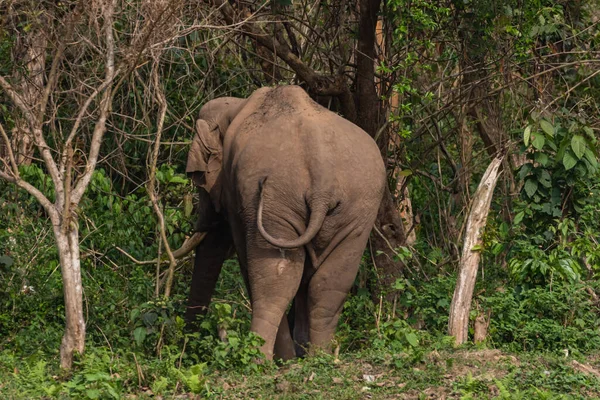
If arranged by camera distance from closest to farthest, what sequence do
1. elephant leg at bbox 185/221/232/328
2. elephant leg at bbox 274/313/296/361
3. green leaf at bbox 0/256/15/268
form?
elephant leg at bbox 274/313/296/361 < elephant leg at bbox 185/221/232/328 < green leaf at bbox 0/256/15/268

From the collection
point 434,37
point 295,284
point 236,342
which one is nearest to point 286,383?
point 236,342

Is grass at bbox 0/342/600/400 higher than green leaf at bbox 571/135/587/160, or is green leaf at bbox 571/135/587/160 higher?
green leaf at bbox 571/135/587/160

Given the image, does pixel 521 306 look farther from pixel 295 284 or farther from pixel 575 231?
pixel 295 284

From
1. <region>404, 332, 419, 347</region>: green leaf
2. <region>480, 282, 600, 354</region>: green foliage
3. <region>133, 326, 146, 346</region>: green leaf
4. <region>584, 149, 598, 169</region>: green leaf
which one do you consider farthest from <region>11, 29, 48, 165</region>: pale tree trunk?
<region>584, 149, 598, 169</region>: green leaf

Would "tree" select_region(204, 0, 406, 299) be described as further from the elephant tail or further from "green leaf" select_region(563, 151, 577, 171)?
the elephant tail

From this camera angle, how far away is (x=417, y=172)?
11031mm

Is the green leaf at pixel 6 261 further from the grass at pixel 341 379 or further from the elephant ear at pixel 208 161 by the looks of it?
the grass at pixel 341 379

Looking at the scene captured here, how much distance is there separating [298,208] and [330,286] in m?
0.65

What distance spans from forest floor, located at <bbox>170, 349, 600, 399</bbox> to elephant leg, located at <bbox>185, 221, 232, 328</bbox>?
2.23m

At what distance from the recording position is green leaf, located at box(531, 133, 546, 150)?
905 cm

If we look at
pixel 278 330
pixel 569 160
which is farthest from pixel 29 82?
pixel 569 160

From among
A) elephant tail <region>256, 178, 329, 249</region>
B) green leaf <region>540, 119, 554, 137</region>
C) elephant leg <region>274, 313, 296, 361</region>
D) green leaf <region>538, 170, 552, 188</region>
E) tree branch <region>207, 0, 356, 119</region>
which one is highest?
tree branch <region>207, 0, 356, 119</region>

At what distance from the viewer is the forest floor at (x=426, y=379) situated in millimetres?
6500

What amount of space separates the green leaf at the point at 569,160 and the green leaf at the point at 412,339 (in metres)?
2.11
